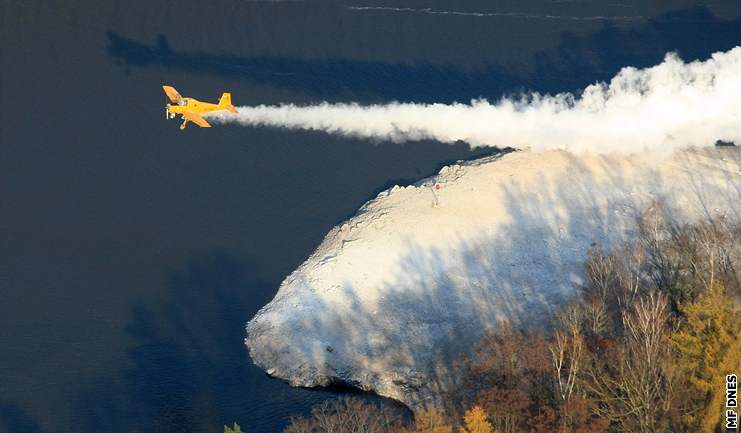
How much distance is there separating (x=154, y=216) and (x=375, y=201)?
17.1 metres

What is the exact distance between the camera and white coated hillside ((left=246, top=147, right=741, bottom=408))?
329 feet

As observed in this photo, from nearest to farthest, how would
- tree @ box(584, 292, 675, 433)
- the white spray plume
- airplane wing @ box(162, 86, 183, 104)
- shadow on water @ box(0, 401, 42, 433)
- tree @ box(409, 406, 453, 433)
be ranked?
tree @ box(409, 406, 453, 433)
tree @ box(584, 292, 675, 433)
shadow on water @ box(0, 401, 42, 433)
the white spray plume
airplane wing @ box(162, 86, 183, 104)

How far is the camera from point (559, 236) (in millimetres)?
108812

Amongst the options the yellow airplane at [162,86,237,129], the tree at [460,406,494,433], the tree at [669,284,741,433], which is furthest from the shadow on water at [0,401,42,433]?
the tree at [669,284,741,433]

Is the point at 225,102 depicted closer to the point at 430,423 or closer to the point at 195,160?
the point at 195,160

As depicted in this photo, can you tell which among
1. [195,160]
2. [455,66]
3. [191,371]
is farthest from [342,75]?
[191,371]

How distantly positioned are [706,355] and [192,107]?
4555 cm

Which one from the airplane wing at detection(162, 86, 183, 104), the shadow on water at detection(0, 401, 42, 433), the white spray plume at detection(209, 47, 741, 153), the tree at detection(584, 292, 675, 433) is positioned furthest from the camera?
the airplane wing at detection(162, 86, 183, 104)

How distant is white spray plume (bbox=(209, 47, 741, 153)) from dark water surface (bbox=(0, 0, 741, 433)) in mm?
1524

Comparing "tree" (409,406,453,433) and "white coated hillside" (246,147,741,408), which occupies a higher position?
"white coated hillside" (246,147,741,408)

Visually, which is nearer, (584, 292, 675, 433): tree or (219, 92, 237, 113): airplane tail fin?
(584, 292, 675, 433): tree

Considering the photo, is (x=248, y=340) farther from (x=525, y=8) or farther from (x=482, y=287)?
(x=525, y=8)

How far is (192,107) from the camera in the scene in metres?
114

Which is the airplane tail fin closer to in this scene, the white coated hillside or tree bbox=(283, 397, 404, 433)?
the white coated hillside
